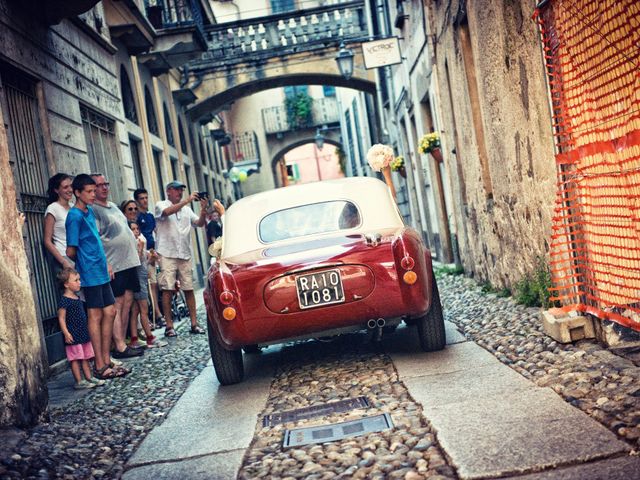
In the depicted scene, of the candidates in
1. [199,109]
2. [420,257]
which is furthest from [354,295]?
[199,109]

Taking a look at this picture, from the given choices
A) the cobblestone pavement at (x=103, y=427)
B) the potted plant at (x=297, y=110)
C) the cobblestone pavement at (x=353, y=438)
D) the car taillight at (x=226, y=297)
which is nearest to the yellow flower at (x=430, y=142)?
the cobblestone pavement at (x=103, y=427)

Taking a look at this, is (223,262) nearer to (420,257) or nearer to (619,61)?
(420,257)

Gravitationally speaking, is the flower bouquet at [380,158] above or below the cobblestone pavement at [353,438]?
above

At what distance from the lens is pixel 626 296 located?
5.12 metres

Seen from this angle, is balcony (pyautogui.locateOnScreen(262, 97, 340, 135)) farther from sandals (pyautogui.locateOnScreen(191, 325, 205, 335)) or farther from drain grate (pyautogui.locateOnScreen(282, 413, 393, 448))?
drain grate (pyautogui.locateOnScreen(282, 413, 393, 448))

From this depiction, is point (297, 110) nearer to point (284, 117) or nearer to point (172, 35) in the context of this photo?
point (284, 117)

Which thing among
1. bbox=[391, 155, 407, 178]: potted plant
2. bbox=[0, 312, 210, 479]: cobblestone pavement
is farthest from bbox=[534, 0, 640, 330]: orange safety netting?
bbox=[391, 155, 407, 178]: potted plant

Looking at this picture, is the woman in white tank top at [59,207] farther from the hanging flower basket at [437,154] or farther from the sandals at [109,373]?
the hanging flower basket at [437,154]

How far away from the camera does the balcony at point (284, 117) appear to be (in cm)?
4194

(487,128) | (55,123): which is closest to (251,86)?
(55,123)

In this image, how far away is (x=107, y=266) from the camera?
7.25 m

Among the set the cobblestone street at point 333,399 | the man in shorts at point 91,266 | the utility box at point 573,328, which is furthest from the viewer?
the man in shorts at point 91,266

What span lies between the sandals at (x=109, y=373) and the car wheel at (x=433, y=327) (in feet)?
8.49

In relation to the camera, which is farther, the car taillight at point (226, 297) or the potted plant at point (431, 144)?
the potted plant at point (431, 144)
